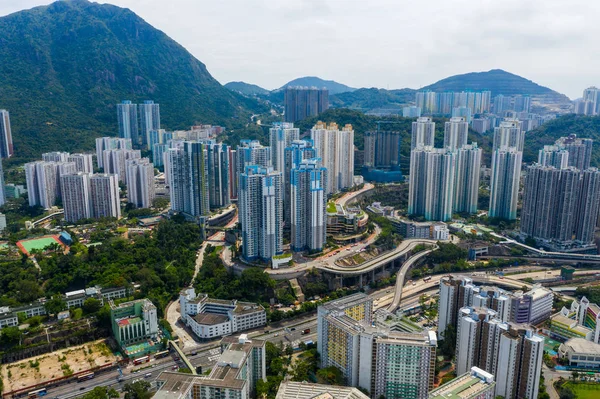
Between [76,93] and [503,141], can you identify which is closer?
[503,141]

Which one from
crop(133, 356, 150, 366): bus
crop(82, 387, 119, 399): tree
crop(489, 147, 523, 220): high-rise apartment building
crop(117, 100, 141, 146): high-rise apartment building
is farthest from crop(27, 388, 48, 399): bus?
crop(117, 100, 141, 146): high-rise apartment building

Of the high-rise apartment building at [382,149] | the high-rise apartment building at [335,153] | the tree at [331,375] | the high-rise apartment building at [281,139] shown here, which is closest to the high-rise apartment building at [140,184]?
the high-rise apartment building at [281,139]

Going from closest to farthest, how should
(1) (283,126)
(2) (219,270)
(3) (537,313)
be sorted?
(3) (537,313)
(2) (219,270)
(1) (283,126)

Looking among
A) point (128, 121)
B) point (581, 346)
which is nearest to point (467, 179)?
point (581, 346)

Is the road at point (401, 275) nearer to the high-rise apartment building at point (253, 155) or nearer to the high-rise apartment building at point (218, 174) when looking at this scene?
the high-rise apartment building at point (253, 155)

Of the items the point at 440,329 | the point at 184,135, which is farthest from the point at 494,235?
the point at 184,135

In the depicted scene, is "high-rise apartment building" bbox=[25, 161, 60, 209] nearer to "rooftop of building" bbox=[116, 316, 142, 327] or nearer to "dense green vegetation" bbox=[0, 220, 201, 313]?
"dense green vegetation" bbox=[0, 220, 201, 313]

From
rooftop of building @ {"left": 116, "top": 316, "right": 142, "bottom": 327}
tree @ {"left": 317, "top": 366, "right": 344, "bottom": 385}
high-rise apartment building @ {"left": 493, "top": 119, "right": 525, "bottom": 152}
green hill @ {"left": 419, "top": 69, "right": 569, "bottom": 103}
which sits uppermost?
green hill @ {"left": 419, "top": 69, "right": 569, "bottom": 103}

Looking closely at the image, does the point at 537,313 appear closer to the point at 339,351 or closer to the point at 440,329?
the point at 440,329
